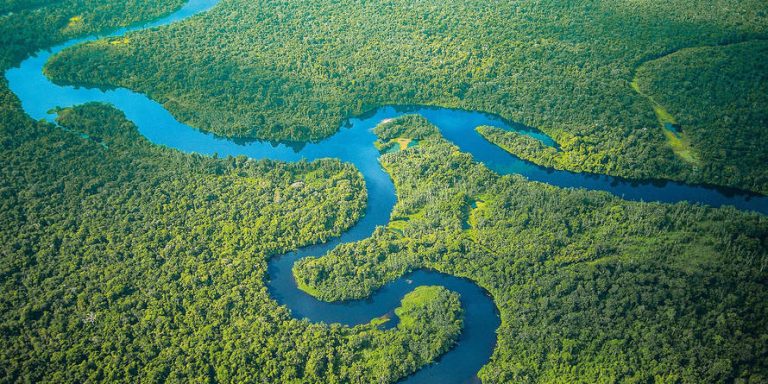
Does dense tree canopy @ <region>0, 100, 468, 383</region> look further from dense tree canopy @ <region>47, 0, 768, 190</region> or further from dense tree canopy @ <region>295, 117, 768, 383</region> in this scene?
dense tree canopy @ <region>47, 0, 768, 190</region>

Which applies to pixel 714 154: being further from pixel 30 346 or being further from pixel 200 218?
pixel 30 346

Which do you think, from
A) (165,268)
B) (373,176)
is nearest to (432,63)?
(373,176)

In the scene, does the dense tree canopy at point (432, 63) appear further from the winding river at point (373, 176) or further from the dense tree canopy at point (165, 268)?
the dense tree canopy at point (165, 268)

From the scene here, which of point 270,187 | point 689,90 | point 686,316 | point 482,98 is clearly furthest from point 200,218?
point 689,90

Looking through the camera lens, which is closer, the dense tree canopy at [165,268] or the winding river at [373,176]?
the dense tree canopy at [165,268]

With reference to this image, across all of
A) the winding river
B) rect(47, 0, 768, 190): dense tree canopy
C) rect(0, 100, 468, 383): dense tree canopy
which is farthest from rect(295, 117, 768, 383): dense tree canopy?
rect(47, 0, 768, 190): dense tree canopy

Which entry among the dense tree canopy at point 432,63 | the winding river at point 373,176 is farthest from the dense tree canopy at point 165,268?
the dense tree canopy at point 432,63

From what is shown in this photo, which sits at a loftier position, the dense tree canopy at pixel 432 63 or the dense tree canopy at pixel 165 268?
the dense tree canopy at pixel 432 63

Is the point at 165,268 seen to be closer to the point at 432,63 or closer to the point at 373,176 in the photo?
the point at 373,176
